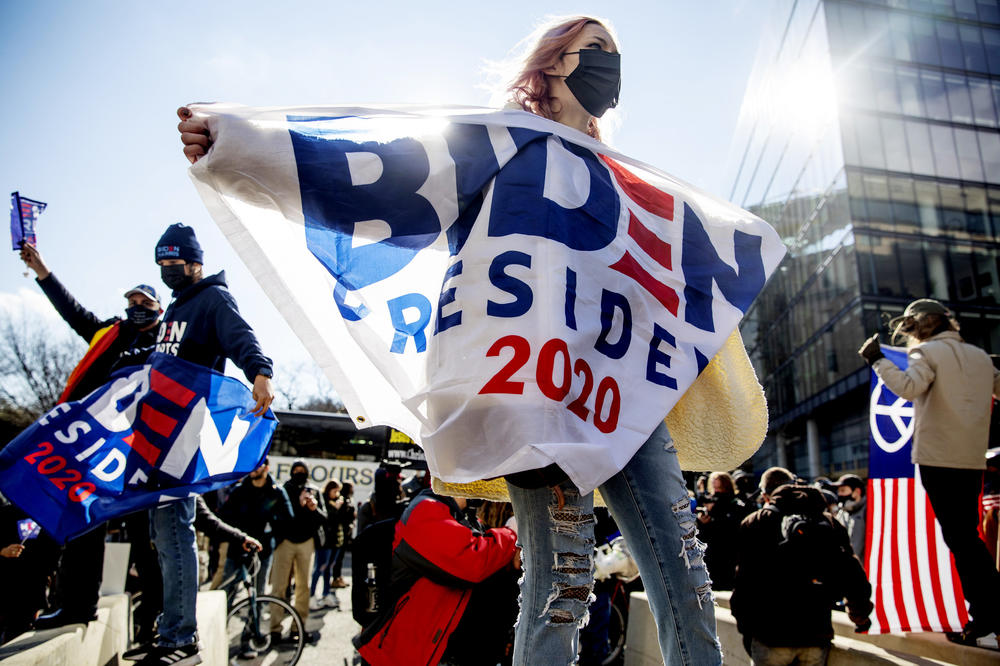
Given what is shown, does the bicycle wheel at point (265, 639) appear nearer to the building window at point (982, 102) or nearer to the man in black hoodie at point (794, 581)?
the man in black hoodie at point (794, 581)

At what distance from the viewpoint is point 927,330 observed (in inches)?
138

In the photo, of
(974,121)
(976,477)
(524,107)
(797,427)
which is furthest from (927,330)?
(797,427)

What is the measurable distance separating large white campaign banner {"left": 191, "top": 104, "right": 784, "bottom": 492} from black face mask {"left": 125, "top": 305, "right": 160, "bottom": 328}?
2247 mm

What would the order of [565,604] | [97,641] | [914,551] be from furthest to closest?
→ [914,551]
[97,641]
[565,604]

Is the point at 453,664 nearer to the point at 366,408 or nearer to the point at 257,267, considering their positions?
the point at 366,408

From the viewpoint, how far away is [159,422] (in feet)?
9.51

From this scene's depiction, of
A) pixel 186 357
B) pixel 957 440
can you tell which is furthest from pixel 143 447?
pixel 957 440

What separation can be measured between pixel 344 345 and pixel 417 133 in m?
0.62

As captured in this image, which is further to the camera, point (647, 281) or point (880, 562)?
point (880, 562)

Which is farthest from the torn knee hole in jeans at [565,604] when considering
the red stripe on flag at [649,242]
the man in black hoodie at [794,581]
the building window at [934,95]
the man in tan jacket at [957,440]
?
the building window at [934,95]

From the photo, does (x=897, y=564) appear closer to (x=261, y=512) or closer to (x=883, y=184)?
(x=261, y=512)

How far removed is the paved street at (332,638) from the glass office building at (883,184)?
18695 millimetres

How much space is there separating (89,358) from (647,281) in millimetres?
3237

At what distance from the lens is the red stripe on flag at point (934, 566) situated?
11.2 ft
